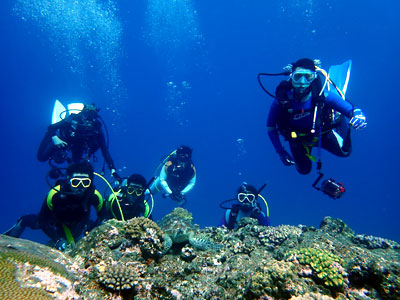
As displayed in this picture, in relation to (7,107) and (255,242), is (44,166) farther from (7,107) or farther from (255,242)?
(255,242)

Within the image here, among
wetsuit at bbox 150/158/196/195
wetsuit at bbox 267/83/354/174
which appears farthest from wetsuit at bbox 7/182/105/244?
wetsuit at bbox 150/158/196/195

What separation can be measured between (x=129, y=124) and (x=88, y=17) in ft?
247

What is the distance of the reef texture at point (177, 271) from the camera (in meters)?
2.78

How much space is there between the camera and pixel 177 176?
11.7 m

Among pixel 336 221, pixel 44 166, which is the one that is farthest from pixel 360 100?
pixel 44 166

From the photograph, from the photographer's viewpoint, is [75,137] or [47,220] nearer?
Answer: [47,220]

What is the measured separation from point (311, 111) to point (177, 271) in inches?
166

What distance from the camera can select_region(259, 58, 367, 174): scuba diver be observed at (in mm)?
5203

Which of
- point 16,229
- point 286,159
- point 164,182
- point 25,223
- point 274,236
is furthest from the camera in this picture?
point 164,182

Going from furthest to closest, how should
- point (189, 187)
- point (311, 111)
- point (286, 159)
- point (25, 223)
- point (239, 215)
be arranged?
point (189, 187)
point (239, 215)
point (25, 223)
point (286, 159)
point (311, 111)

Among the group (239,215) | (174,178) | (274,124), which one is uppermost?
(174,178)

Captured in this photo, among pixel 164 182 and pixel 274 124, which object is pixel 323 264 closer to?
pixel 274 124

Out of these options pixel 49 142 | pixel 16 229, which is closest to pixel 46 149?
pixel 49 142

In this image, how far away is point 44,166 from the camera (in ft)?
339
